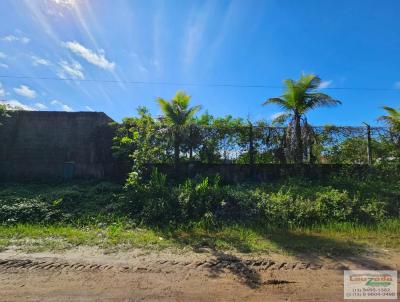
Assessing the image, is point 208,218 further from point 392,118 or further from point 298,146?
point 392,118

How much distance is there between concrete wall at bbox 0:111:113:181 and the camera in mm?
13305

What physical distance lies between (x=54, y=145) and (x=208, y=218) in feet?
26.8

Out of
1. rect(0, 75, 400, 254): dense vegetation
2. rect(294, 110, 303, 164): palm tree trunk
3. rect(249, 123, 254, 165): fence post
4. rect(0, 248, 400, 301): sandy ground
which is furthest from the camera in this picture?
rect(249, 123, 254, 165): fence post

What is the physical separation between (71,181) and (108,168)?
1469mm

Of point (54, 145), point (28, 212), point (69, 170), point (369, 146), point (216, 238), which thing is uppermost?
point (369, 146)

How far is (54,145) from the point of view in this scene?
13500mm

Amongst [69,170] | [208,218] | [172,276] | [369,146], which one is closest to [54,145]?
[69,170]

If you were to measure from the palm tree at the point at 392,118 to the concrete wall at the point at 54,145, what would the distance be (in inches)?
428

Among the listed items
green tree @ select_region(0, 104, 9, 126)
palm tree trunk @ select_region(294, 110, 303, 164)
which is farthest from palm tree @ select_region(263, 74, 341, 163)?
green tree @ select_region(0, 104, 9, 126)

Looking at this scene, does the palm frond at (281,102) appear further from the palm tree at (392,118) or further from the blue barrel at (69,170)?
the blue barrel at (69,170)

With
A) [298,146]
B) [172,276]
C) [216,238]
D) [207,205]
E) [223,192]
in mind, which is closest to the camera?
[172,276]

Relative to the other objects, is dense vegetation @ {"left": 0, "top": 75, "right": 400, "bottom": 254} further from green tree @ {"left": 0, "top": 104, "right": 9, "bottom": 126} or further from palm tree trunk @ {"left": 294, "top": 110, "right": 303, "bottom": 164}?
green tree @ {"left": 0, "top": 104, "right": 9, "bottom": 126}

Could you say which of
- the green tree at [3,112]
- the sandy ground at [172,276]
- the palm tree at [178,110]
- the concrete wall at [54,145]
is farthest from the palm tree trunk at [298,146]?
the green tree at [3,112]

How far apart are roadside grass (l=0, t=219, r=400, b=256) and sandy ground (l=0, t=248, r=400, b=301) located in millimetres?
405
